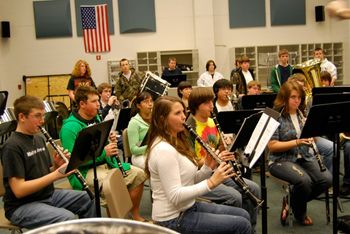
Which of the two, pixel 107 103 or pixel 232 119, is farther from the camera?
pixel 107 103

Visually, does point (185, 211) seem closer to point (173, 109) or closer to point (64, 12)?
point (173, 109)

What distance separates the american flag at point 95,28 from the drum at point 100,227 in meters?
12.2

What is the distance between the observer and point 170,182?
2760 mm

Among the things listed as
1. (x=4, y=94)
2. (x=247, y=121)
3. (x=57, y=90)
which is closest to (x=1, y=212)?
(x=247, y=121)

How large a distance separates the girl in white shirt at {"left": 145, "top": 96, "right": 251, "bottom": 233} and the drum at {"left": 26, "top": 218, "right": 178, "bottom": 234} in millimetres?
2061

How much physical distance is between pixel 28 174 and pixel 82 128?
2.52 feet

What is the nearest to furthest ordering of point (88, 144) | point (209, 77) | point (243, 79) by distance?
point (88, 144) < point (243, 79) < point (209, 77)

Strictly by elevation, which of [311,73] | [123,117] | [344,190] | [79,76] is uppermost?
[79,76]

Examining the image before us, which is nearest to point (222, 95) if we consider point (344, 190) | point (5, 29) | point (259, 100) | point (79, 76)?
point (259, 100)

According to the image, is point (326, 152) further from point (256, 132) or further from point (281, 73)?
point (281, 73)

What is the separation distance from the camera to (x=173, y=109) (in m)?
3.01

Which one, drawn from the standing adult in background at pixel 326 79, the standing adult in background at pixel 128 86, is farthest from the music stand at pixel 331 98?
the standing adult in background at pixel 128 86

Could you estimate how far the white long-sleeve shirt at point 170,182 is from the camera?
276 cm

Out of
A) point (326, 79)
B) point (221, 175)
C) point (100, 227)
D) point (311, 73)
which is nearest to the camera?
point (100, 227)
